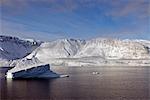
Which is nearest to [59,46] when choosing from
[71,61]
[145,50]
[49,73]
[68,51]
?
[68,51]

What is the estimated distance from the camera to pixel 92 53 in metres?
109

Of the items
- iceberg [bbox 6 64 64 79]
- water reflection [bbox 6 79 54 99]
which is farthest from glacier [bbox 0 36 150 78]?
water reflection [bbox 6 79 54 99]

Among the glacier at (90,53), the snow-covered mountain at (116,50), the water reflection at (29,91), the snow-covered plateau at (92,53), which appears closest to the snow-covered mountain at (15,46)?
the glacier at (90,53)

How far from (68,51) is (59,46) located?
176 inches

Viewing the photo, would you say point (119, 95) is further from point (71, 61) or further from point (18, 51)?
point (18, 51)

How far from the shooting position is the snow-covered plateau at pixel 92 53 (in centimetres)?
9712

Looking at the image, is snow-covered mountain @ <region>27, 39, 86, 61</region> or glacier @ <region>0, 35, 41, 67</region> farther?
glacier @ <region>0, 35, 41, 67</region>

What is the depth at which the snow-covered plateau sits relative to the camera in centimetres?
9712

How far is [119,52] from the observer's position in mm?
107562

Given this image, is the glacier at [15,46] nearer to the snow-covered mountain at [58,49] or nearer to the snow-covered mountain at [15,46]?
the snow-covered mountain at [15,46]

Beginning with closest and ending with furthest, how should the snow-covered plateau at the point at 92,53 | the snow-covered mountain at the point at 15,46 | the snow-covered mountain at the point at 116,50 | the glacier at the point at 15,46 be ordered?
the snow-covered plateau at the point at 92,53 → the snow-covered mountain at the point at 116,50 → the glacier at the point at 15,46 → the snow-covered mountain at the point at 15,46

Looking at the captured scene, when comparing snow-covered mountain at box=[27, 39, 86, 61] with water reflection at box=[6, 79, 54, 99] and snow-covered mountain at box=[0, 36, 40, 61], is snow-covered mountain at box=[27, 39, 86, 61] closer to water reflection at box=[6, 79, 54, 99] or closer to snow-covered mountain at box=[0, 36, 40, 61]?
snow-covered mountain at box=[0, 36, 40, 61]

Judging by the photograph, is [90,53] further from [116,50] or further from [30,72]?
[30,72]

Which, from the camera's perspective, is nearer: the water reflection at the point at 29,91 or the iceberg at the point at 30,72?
the water reflection at the point at 29,91
